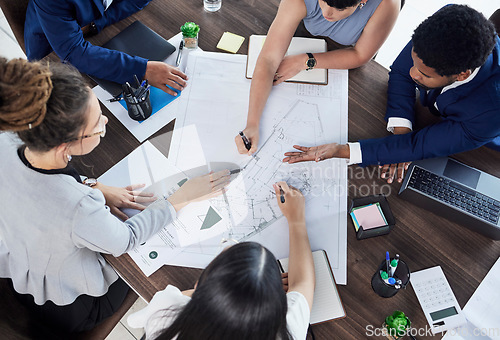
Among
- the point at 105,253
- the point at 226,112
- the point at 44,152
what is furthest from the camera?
the point at 226,112

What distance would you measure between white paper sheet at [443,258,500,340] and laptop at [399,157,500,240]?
139mm

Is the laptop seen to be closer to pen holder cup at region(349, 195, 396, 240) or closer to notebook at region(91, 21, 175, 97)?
pen holder cup at region(349, 195, 396, 240)

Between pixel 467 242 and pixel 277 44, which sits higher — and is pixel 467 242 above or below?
below

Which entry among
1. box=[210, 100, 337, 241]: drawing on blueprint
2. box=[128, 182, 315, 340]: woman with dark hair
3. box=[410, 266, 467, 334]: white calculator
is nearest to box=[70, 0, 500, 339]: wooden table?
box=[410, 266, 467, 334]: white calculator

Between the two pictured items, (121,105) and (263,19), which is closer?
(121,105)

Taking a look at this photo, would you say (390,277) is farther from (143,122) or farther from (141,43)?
(141,43)

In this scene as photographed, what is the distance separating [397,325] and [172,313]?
0.59m

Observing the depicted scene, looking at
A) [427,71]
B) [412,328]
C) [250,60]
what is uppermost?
[427,71]

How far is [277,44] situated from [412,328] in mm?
1043

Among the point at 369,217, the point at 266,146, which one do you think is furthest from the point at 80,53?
the point at 369,217

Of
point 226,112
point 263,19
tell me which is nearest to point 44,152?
point 226,112

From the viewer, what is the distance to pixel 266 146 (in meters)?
1.25

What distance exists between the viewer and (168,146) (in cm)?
123

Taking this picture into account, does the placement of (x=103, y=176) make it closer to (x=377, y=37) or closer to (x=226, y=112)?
(x=226, y=112)
